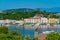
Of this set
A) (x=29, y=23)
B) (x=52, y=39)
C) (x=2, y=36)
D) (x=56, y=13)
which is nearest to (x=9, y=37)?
(x=2, y=36)

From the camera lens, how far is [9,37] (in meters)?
12.0

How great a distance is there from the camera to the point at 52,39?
11.7 meters

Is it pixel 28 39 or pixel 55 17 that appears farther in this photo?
pixel 55 17

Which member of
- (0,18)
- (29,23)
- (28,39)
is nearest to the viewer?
(28,39)

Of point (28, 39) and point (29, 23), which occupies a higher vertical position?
point (28, 39)

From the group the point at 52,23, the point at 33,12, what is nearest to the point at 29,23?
the point at 52,23

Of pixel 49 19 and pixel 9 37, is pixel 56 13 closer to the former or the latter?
pixel 49 19

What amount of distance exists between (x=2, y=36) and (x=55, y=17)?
26.2 meters

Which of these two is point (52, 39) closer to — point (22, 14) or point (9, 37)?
point (9, 37)

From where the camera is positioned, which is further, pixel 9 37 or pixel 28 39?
pixel 28 39

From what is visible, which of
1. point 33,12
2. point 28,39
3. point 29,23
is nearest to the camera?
point 28,39

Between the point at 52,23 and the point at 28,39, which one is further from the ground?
the point at 28,39

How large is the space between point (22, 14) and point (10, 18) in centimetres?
225

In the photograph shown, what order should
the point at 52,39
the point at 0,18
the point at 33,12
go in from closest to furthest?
the point at 52,39 < the point at 33,12 < the point at 0,18
